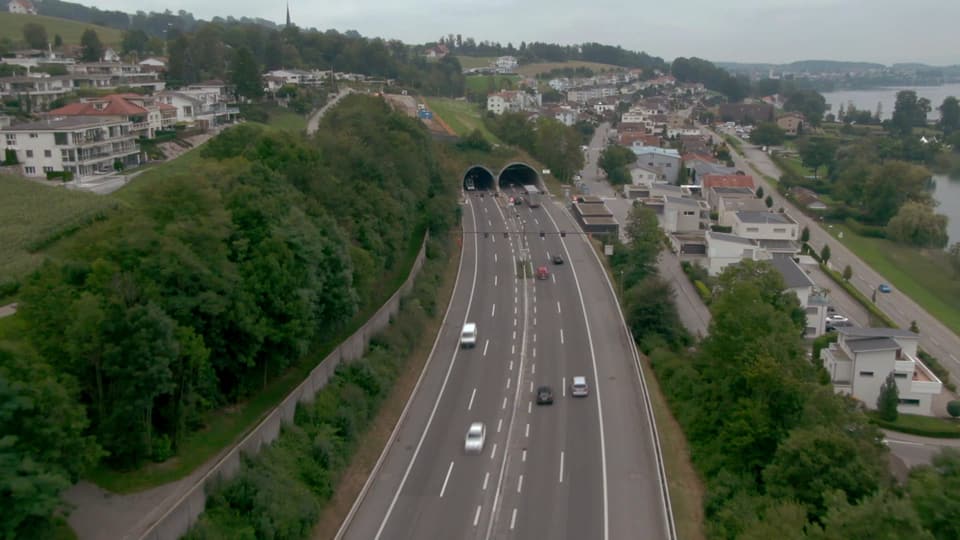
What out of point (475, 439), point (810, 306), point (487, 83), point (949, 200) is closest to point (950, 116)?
point (949, 200)

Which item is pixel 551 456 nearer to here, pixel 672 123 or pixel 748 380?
pixel 748 380

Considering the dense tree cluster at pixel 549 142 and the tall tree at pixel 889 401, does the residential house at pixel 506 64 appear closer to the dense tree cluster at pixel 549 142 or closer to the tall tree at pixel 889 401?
the dense tree cluster at pixel 549 142

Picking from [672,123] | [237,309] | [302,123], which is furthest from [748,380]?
[672,123]

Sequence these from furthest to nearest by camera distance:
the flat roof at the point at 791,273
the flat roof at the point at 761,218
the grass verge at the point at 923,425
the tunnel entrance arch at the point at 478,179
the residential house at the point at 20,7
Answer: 1. the residential house at the point at 20,7
2. the tunnel entrance arch at the point at 478,179
3. the flat roof at the point at 761,218
4. the flat roof at the point at 791,273
5. the grass verge at the point at 923,425

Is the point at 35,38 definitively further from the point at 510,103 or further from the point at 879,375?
the point at 879,375

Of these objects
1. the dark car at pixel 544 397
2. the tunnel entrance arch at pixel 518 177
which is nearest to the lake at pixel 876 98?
the tunnel entrance arch at pixel 518 177

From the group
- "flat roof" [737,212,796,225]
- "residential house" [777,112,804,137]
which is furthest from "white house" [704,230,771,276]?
"residential house" [777,112,804,137]
